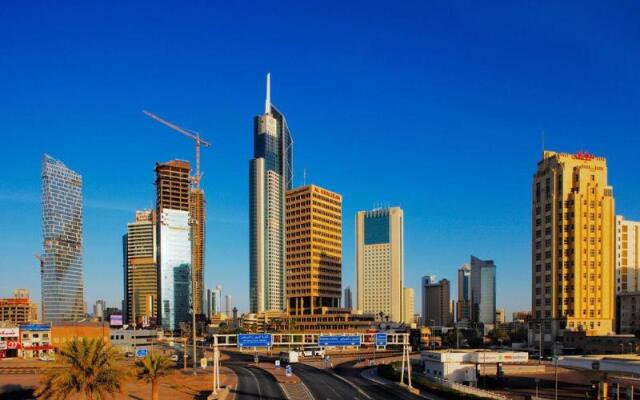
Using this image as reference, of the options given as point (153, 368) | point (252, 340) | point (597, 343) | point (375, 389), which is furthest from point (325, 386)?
point (597, 343)

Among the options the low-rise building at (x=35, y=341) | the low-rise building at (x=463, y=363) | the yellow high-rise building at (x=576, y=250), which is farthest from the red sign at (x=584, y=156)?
the low-rise building at (x=35, y=341)

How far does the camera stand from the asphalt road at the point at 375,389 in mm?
89000

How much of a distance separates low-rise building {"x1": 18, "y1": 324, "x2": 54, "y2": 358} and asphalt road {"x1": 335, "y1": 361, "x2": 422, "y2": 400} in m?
107

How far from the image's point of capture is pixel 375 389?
9812 centimetres

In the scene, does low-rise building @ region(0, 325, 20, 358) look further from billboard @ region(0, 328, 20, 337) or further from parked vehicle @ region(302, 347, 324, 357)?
parked vehicle @ region(302, 347, 324, 357)

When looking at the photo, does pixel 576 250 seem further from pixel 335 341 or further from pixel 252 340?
pixel 252 340

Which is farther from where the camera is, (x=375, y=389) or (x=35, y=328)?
(x=35, y=328)

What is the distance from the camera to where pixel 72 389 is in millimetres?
60781

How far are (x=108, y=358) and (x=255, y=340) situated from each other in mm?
56055

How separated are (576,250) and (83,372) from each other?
14482 centimetres

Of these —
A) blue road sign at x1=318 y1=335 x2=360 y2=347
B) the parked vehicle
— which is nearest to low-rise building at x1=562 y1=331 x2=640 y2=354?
blue road sign at x1=318 y1=335 x2=360 y2=347

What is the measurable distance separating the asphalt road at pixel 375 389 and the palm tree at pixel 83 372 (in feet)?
134

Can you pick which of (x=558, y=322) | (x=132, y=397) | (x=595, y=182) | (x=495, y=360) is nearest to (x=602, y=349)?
(x=558, y=322)

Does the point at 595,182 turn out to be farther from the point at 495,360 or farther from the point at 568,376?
the point at 495,360
